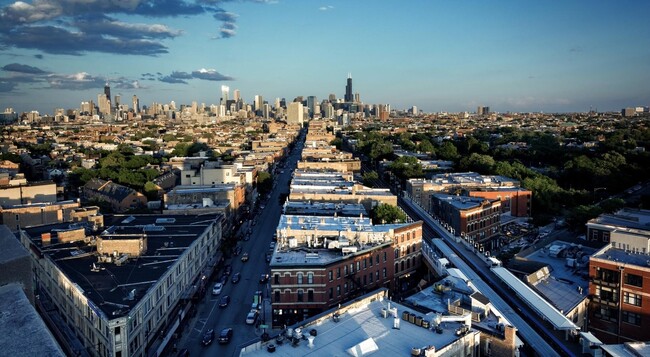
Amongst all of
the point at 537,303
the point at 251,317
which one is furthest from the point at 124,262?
the point at 537,303

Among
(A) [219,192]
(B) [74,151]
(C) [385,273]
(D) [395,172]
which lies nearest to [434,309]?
(C) [385,273]

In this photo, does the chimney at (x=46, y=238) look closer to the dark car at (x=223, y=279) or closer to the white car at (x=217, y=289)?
the white car at (x=217, y=289)

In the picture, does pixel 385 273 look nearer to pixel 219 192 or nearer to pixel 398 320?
pixel 398 320

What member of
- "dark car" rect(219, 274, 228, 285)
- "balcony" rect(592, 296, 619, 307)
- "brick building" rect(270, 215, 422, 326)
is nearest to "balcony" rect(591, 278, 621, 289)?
"balcony" rect(592, 296, 619, 307)

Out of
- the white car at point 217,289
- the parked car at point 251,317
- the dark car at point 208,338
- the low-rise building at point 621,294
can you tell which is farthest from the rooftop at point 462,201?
the dark car at point 208,338

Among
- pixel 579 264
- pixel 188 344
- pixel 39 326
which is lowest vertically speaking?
pixel 188 344

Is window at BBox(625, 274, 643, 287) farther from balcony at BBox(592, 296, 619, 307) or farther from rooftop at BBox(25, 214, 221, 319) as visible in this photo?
rooftop at BBox(25, 214, 221, 319)

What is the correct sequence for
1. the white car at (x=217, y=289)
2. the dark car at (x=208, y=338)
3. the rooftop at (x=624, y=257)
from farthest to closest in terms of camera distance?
1. the white car at (x=217, y=289)
2. the dark car at (x=208, y=338)
3. the rooftop at (x=624, y=257)
